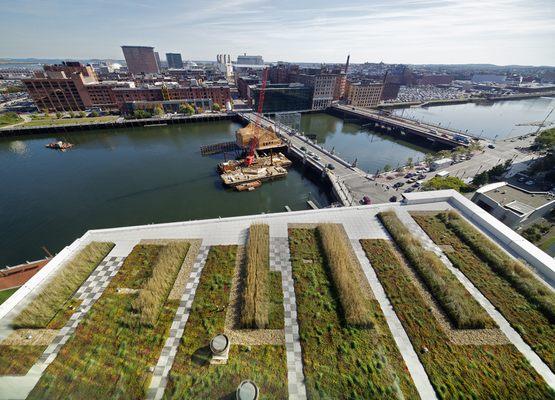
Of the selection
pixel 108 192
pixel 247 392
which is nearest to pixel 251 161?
pixel 108 192

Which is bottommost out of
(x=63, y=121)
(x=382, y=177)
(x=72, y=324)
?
(x=63, y=121)

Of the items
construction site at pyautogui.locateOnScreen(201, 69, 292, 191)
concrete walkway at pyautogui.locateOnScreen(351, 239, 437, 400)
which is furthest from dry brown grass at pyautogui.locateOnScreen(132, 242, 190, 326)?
construction site at pyautogui.locateOnScreen(201, 69, 292, 191)

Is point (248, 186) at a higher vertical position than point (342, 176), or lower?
lower

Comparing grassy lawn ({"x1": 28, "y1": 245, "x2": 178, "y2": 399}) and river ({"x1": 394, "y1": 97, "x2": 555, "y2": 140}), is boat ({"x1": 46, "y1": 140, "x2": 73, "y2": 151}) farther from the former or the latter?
river ({"x1": 394, "y1": 97, "x2": 555, "y2": 140})

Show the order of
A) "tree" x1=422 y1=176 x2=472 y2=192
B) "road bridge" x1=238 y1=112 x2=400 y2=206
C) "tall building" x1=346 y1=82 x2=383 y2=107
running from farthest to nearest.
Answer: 1. "tall building" x1=346 y1=82 x2=383 y2=107
2. "road bridge" x1=238 y1=112 x2=400 y2=206
3. "tree" x1=422 y1=176 x2=472 y2=192

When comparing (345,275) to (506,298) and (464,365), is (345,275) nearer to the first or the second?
(464,365)
